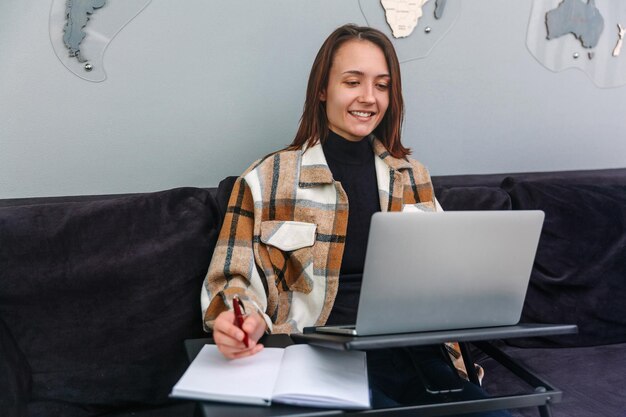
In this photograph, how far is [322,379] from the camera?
2.87ft

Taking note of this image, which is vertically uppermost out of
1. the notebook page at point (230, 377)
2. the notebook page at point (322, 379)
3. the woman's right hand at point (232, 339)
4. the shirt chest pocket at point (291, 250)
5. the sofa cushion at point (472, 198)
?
the sofa cushion at point (472, 198)

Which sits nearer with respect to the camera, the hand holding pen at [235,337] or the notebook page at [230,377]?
the notebook page at [230,377]

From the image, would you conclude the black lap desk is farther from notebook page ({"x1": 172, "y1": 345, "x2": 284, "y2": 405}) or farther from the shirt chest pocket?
the shirt chest pocket

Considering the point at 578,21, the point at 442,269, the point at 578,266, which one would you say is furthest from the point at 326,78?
the point at 578,21

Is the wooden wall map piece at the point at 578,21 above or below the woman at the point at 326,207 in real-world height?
above

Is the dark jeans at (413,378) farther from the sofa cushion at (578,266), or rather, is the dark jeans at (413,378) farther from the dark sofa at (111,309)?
the sofa cushion at (578,266)

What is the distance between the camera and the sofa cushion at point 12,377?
1.16 m

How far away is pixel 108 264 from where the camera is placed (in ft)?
4.23

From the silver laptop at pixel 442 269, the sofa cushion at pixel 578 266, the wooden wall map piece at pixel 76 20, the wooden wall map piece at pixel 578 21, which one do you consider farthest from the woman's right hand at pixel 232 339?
the wooden wall map piece at pixel 578 21

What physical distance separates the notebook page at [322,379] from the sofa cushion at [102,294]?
44cm

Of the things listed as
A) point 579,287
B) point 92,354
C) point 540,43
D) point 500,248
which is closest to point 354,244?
point 500,248

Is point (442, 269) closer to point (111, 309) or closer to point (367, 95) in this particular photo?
point (367, 95)

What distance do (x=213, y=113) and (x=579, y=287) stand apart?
3.65ft

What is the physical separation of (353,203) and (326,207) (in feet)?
0.25
